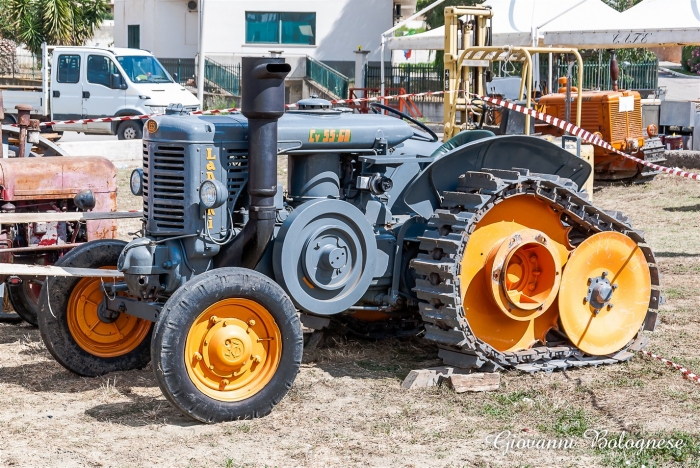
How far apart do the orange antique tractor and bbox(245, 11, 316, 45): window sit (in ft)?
67.9

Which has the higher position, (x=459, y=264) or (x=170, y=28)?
(x=170, y=28)

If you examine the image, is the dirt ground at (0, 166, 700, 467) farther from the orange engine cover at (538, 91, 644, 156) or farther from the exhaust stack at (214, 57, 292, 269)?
the orange engine cover at (538, 91, 644, 156)

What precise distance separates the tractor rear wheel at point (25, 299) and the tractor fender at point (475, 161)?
9.66 ft

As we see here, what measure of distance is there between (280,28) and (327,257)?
31.1m

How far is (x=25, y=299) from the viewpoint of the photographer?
7.53 m

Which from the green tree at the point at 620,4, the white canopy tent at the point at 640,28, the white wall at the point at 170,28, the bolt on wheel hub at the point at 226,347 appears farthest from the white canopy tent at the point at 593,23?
the green tree at the point at 620,4

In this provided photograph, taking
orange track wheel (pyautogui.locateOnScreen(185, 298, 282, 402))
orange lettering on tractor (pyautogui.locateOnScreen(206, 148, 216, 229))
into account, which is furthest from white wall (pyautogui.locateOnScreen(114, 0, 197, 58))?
orange track wheel (pyautogui.locateOnScreen(185, 298, 282, 402))

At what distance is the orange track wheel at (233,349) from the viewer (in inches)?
206

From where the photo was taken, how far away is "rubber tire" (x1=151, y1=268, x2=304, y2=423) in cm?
507

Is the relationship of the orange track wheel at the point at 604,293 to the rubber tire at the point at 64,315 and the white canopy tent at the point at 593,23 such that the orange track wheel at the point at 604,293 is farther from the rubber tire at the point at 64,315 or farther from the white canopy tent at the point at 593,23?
the white canopy tent at the point at 593,23

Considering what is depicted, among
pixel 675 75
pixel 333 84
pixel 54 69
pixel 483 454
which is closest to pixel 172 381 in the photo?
pixel 483 454

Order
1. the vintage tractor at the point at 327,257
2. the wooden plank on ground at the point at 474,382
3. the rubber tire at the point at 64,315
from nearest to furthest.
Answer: the vintage tractor at the point at 327,257 < the wooden plank on ground at the point at 474,382 < the rubber tire at the point at 64,315

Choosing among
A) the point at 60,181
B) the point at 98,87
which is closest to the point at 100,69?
the point at 98,87

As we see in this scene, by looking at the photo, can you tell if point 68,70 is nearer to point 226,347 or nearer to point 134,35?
point 226,347
